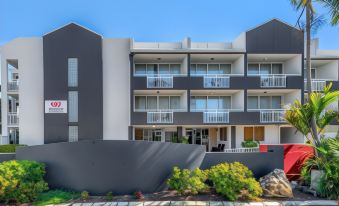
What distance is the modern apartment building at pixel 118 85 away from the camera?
48.7 feet

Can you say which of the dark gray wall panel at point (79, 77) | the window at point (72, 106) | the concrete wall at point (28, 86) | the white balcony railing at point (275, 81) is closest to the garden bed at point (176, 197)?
the dark gray wall panel at point (79, 77)

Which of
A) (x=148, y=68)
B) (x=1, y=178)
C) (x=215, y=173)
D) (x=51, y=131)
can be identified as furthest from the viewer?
(x=148, y=68)

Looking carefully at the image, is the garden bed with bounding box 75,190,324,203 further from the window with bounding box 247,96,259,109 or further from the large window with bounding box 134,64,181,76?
the large window with bounding box 134,64,181,76

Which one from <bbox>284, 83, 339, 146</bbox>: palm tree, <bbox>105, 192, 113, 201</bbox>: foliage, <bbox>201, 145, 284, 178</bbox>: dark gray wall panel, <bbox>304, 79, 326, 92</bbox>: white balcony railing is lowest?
<bbox>105, 192, 113, 201</bbox>: foliage

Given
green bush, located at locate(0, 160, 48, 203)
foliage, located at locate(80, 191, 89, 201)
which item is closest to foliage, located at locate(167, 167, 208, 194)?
foliage, located at locate(80, 191, 89, 201)

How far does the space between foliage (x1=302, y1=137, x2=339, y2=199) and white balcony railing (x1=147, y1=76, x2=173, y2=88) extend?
32.5 ft

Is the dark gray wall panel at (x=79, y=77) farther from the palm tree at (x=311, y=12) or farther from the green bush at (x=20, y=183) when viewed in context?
the palm tree at (x=311, y=12)

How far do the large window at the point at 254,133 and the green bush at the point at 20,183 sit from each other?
14441mm

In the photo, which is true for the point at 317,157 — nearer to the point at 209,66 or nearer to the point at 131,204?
the point at 131,204

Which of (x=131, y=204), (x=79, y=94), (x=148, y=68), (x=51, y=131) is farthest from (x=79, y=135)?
(x=131, y=204)

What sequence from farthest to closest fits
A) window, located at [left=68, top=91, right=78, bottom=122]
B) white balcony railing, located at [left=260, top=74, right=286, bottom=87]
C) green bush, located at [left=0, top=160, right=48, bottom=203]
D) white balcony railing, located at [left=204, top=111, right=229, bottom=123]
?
white balcony railing, located at [left=260, top=74, right=286, bottom=87]
window, located at [left=68, top=91, right=78, bottom=122]
white balcony railing, located at [left=204, top=111, right=229, bottom=123]
green bush, located at [left=0, top=160, right=48, bottom=203]

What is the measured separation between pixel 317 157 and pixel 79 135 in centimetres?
1485

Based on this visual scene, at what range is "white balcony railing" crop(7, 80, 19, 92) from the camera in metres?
15.6

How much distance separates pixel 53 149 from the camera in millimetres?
7121
